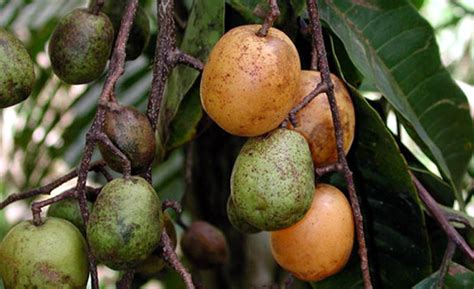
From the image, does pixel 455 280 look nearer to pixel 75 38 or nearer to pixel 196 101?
pixel 196 101

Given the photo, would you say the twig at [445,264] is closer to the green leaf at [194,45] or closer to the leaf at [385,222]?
the leaf at [385,222]

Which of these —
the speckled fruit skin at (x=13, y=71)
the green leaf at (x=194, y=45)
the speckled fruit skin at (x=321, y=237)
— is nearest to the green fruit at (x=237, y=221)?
the speckled fruit skin at (x=321, y=237)

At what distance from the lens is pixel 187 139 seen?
114cm

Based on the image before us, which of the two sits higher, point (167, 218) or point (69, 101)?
point (167, 218)

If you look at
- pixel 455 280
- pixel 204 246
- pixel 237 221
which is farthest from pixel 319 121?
pixel 204 246

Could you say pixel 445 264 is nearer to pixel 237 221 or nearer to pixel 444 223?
pixel 444 223

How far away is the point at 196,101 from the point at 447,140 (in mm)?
391

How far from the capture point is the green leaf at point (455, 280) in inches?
40.7

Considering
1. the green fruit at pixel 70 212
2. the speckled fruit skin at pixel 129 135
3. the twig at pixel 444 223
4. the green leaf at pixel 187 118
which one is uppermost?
the speckled fruit skin at pixel 129 135

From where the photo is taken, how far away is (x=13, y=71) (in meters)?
0.92

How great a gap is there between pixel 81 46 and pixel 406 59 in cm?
45

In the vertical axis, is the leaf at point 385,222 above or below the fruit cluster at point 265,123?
below

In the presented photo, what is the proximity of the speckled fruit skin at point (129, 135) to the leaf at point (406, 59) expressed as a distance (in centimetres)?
33

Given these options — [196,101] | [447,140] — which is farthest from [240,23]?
[447,140]
